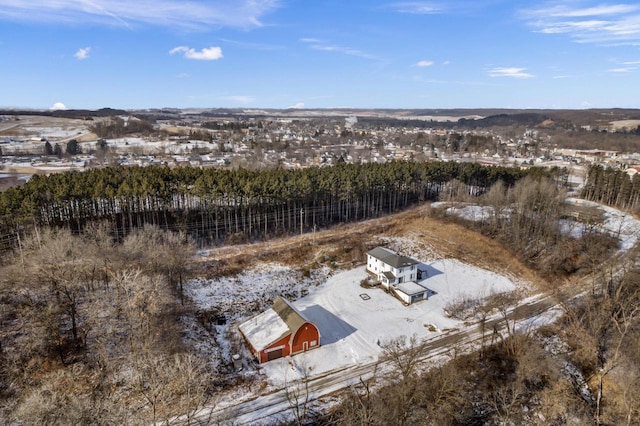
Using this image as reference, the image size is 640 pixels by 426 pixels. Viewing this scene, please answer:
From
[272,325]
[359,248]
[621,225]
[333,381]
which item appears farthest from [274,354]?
[621,225]

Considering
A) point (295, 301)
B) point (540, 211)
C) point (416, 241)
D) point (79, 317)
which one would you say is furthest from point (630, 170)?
point (79, 317)

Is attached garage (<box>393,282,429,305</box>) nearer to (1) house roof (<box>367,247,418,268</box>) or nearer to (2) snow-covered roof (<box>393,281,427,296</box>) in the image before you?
(2) snow-covered roof (<box>393,281,427,296</box>)

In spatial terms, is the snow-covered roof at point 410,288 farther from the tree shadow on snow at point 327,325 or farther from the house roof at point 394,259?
the tree shadow on snow at point 327,325

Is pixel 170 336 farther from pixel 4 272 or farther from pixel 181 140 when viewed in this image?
pixel 181 140

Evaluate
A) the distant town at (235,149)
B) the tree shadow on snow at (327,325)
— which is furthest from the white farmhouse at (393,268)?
the distant town at (235,149)

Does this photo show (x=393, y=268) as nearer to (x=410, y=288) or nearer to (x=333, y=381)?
(x=410, y=288)

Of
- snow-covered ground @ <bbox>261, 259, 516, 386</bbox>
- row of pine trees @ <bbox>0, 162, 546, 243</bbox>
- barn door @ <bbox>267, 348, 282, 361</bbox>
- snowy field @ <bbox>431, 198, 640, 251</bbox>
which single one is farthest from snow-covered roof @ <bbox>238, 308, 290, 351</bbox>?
snowy field @ <bbox>431, 198, 640, 251</bbox>
